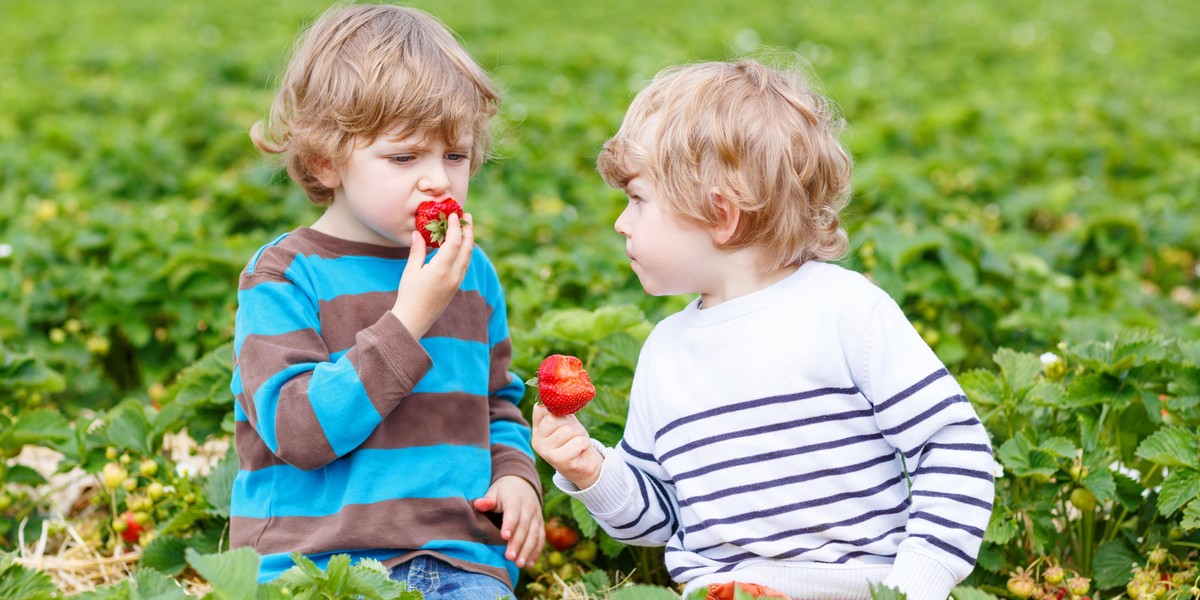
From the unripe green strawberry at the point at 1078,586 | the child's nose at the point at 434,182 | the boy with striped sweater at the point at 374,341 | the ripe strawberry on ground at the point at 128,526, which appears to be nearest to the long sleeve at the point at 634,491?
the boy with striped sweater at the point at 374,341

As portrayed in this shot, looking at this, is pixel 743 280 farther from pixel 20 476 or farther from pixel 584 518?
pixel 20 476

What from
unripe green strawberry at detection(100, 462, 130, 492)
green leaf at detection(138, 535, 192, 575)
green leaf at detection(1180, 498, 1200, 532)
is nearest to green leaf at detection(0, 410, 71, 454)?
unripe green strawberry at detection(100, 462, 130, 492)

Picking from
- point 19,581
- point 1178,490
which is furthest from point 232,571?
point 1178,490

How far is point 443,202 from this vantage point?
2098 millimetres

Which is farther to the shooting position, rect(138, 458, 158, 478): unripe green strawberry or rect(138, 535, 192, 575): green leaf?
rect(138, 458, 158, 478): unripe green strawberry

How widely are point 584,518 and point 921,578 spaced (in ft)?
2.71

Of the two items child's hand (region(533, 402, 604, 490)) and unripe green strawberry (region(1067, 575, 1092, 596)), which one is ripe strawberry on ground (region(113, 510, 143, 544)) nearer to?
child's hand (region(533, 402, 604, 490))

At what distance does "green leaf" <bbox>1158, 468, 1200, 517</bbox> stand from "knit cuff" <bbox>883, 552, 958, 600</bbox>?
0.69 meters

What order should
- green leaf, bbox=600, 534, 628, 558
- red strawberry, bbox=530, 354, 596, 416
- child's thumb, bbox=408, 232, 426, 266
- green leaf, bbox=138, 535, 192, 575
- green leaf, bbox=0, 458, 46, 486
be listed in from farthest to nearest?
green leaf, bbox=0, 458, 46, 486 → green leaf, bbox=138, 535, 192, 575 → green leaf, bbox=600, 534, 628, 558 → child's thumb, bbox=408, 232, 426, 266 → red strawberry, bbox=530, 354, 596, 416

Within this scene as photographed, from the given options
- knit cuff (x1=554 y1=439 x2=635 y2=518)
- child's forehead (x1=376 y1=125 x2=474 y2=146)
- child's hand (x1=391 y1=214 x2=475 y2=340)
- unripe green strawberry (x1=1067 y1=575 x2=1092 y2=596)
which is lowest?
unripe green strawberry (x1=1067 y1=575 x2=1092 y2=596)

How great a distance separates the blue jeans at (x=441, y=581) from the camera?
2109 millimetres

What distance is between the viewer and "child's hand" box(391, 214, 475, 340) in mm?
2004

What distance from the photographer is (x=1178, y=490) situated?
225 centimetres

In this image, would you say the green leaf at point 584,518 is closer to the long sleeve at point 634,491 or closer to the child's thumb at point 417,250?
the long sleeve at point 634,491
